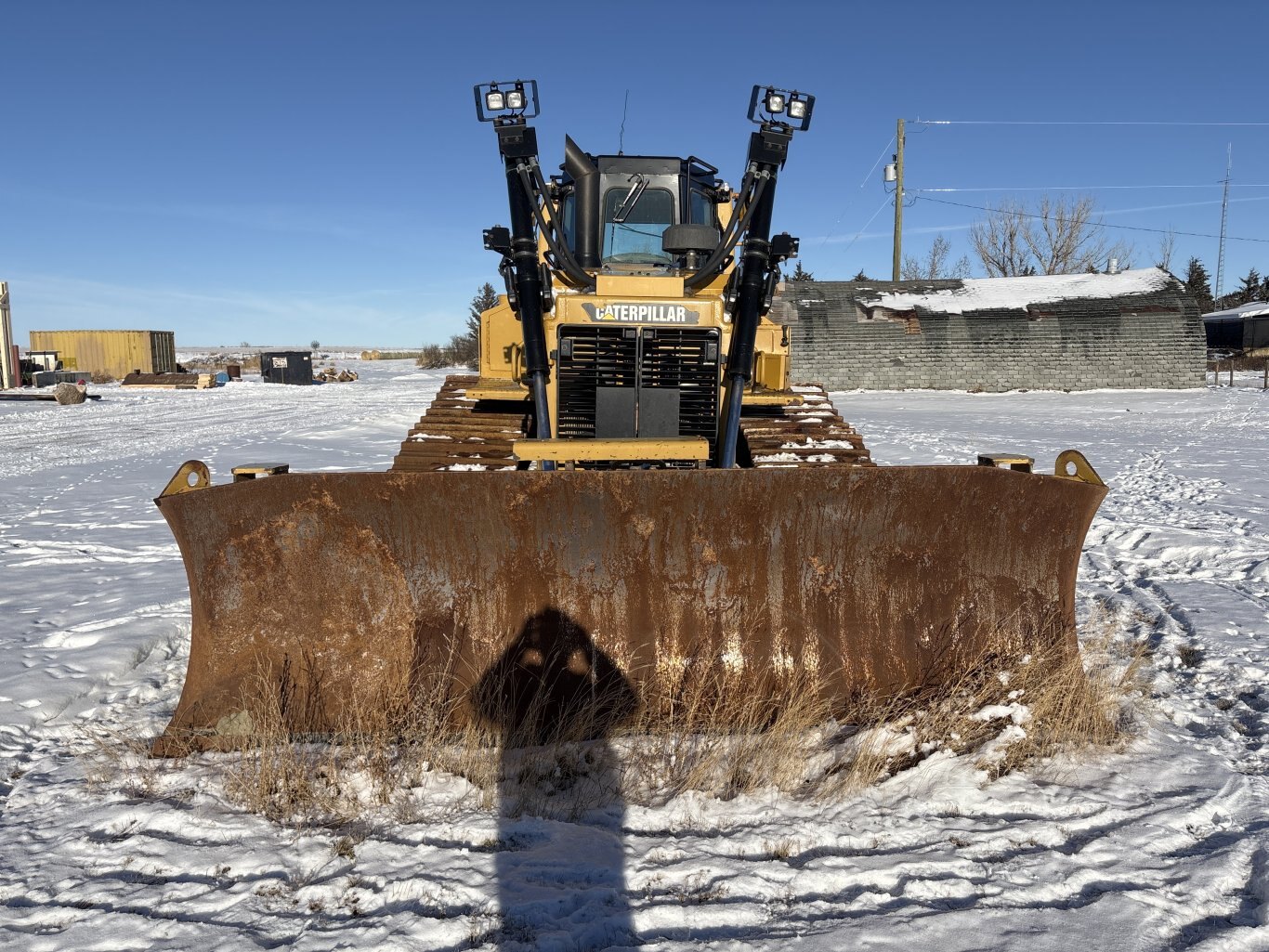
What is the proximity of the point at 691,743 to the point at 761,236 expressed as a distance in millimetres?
3124

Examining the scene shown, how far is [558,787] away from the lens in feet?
10.3

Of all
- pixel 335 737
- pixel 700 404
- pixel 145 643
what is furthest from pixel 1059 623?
pixel 145 643

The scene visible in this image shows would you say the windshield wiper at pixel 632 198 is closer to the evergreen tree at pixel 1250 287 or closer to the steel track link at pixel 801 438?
the steel track link at pixel 801 438

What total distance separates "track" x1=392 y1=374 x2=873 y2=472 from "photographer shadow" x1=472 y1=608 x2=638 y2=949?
2.08m

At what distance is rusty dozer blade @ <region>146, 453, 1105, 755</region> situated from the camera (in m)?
3.56

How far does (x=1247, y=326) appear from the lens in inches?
1746

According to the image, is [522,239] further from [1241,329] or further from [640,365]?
[1241,329]

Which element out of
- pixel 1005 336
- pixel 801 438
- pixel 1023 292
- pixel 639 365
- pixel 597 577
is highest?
pixel 1023 292

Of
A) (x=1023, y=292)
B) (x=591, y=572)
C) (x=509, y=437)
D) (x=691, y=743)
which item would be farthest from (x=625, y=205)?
(x=1023, y=292)

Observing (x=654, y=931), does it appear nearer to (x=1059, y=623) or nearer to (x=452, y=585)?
(x=452, y=585)

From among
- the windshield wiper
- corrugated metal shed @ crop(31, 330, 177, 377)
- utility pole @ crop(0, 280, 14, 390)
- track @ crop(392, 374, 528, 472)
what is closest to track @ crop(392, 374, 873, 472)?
track @ crop(392, 374, 528, 472)

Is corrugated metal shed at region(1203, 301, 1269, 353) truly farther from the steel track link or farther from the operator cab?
the operator cab

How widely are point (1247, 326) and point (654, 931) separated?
53198mm

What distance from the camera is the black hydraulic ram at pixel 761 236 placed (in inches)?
194
